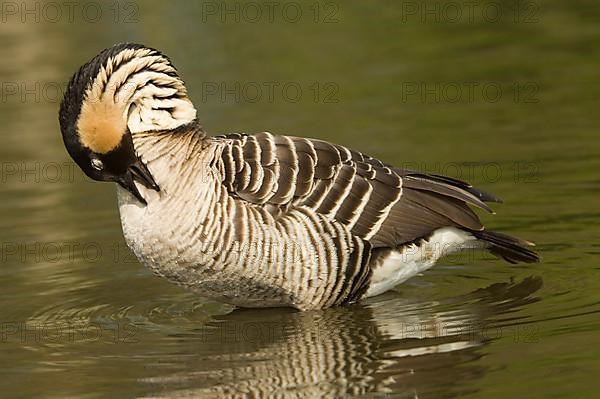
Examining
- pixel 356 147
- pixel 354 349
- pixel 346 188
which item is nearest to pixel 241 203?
pixel 346 188

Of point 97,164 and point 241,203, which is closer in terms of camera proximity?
point 97,164

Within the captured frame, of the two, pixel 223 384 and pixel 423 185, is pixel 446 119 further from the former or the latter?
pixel 223 384

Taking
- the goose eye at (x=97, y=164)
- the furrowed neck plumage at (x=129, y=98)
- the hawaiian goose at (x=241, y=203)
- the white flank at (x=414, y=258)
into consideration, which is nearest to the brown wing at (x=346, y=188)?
the hawaiian goose at (x=241, y=203)

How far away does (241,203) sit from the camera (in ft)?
37.8

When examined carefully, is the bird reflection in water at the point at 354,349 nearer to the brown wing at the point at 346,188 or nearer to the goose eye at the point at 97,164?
the brown wing at the point at 346,188

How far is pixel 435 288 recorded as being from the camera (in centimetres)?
1257

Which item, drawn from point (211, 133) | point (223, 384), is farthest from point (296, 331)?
point (211, 133)

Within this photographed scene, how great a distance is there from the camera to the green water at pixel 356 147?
408 inches

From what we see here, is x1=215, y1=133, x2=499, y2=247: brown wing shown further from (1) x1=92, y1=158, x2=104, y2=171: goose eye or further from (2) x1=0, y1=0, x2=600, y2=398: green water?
(1) x1=92, y1=158, x2=104, y2=171: goose eye

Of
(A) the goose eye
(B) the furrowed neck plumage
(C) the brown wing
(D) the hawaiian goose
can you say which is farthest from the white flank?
(A) the goose eye

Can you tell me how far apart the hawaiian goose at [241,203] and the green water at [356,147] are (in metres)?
0.43

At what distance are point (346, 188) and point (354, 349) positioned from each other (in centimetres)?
171

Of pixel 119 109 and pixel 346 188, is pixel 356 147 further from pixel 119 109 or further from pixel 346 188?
pixel 119 109

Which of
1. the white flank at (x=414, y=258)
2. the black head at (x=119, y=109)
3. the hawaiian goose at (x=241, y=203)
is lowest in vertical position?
the white flank at (x=414, y=258)
